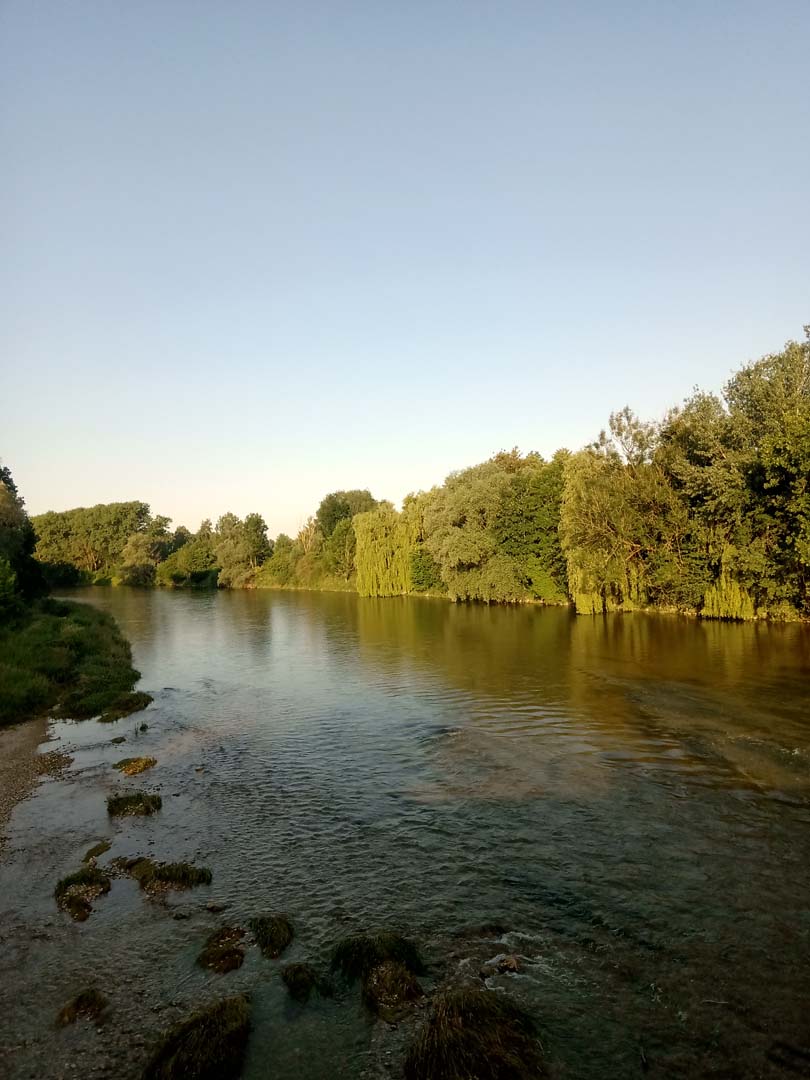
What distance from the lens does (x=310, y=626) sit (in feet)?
182

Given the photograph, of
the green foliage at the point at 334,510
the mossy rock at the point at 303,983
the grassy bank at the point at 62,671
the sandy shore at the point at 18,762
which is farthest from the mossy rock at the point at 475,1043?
the green foliage at the point at 334,510

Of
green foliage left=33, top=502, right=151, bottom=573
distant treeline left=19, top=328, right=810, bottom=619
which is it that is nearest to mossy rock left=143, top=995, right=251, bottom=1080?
distant treeline left=19, top=328, right=810, bottom=619

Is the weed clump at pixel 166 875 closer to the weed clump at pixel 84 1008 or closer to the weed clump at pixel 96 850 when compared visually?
the weed clump at pixel 96 850

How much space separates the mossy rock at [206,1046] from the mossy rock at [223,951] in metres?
1.00

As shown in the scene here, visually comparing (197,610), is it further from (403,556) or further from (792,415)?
(792,415)

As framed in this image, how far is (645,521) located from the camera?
5009 centimetres

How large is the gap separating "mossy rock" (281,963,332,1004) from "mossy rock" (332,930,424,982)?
0.34 m

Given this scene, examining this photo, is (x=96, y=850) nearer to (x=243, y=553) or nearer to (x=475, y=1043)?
(x=475, y=1043)

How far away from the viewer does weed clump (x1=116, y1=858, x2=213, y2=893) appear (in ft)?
38.0

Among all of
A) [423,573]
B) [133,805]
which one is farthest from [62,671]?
[423,573]

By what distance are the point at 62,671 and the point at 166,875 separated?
2092 cm

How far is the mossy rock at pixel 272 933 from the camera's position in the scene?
9617 mm

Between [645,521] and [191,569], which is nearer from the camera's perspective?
[645,521]

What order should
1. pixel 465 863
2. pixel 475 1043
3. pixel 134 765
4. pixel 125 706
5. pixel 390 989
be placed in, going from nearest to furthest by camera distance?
1. pixel 475 1043
2. pixel 390 989
3. pixel 465 863
4. pixel 134 765
5. pixel 125 706
